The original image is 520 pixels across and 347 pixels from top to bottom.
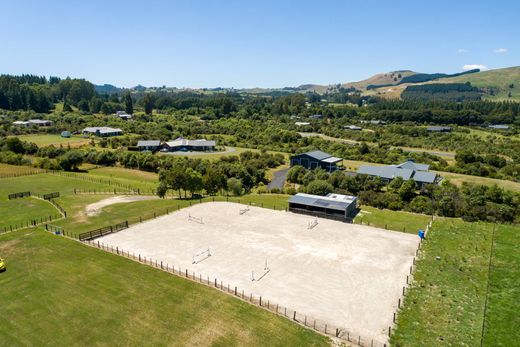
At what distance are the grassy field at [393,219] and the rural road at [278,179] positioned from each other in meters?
23.9

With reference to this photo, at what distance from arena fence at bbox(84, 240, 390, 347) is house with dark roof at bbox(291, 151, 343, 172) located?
2195 inches

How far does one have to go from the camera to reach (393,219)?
50.9 meters

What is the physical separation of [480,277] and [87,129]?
138580 mm

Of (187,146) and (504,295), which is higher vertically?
(187,146)

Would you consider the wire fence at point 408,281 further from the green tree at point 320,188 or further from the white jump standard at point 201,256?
the green tree at point 320,188

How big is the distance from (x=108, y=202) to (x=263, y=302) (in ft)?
126

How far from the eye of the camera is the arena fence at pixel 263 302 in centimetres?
2505

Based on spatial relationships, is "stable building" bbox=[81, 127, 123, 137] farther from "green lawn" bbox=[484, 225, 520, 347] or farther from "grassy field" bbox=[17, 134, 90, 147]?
"green lawn" bbox=[484, 225, 520, 347]

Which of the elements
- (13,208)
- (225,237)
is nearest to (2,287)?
(225,237)

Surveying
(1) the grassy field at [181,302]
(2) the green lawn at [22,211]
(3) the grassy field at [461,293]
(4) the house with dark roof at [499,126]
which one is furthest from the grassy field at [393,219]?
(4) the house with dark roof at [499,126]

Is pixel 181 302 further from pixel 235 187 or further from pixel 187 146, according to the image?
pixel 187 146

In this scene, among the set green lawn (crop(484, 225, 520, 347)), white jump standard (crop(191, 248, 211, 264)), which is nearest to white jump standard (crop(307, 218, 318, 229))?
white jump standard (crop(191, 248, 211, 264))

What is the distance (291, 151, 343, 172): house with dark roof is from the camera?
8494 cm

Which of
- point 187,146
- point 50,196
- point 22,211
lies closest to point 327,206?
point 22,211
